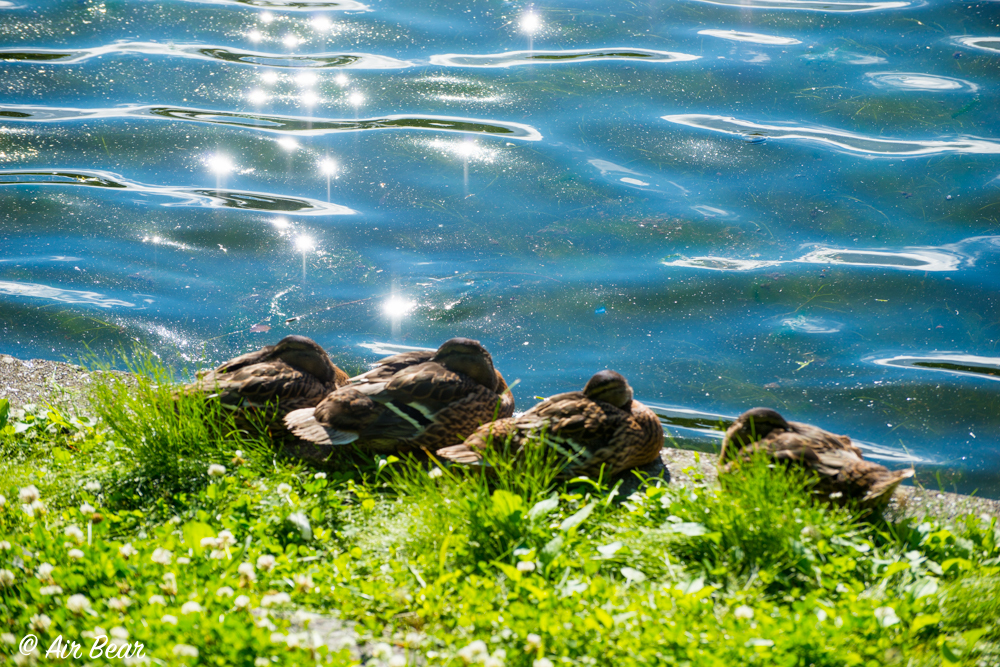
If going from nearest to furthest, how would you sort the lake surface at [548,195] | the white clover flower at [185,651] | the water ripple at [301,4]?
1. the white clover flower at [185,651]
2. the lake surface at [548,195]
3. the water ripple at [301,4]

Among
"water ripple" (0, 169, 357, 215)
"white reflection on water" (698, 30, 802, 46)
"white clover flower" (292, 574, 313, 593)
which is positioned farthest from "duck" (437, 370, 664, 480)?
"white reflection on water" (698, 30, 802, 46)

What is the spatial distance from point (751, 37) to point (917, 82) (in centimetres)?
Result: 191

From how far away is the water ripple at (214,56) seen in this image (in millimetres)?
9820

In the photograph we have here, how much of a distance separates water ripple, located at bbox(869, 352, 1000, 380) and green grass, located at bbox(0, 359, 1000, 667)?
7.76ft

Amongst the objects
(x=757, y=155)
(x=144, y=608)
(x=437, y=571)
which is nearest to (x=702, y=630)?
(x=437, y=571)

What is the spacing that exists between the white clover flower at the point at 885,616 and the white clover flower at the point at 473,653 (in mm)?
1334

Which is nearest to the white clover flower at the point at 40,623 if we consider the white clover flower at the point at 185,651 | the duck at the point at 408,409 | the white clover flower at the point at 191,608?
the white clover flower at the point at 191,608

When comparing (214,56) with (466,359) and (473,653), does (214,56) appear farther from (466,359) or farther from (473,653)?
(473,653)

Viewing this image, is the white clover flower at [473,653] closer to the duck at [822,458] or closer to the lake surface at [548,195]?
the duck at [822,458]

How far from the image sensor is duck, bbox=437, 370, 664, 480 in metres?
4.02

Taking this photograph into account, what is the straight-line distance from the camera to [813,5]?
10391mm

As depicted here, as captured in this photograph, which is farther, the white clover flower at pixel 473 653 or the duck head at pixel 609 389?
the duck head at pixel 609 389

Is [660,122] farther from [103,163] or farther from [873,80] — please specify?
[103,163]

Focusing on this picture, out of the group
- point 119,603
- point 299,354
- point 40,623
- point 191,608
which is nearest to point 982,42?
point 299,354
